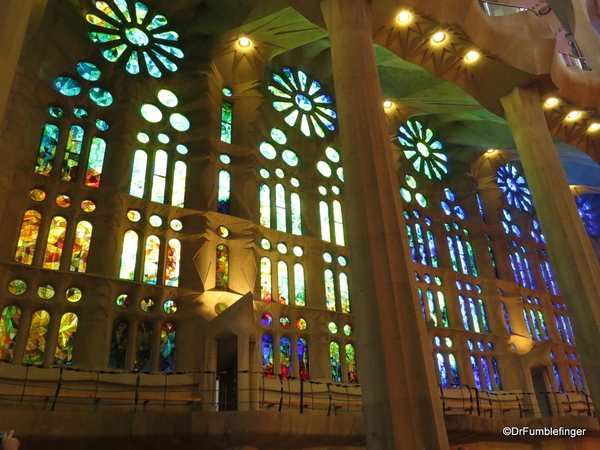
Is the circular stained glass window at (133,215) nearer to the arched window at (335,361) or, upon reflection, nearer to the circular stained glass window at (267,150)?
the circular stained glass window at (267,150)

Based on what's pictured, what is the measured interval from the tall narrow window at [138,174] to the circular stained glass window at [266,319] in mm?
5456

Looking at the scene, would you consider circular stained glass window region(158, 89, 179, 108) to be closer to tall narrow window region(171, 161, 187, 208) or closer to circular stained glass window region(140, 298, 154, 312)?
tall narrow window region(171, 161, 187, 208)

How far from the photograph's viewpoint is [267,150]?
19969mm

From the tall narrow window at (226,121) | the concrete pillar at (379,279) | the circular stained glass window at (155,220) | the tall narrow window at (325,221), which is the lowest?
the concrete pillar at (379,279)

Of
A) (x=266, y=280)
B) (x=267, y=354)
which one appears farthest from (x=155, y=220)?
(x=267, y=354)

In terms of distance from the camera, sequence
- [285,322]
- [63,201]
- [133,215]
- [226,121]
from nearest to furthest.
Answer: [63,201] < [133,215] < [285,322] < [226,121]

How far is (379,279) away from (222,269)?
8.72 meters

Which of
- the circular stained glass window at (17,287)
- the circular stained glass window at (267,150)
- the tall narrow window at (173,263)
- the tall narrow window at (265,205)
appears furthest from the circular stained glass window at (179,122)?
the circular stained glass window at (17,287)

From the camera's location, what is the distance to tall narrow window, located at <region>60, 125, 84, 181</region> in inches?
608

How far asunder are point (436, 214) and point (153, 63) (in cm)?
1405

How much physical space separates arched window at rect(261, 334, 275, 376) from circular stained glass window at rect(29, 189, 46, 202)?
25.5 feet

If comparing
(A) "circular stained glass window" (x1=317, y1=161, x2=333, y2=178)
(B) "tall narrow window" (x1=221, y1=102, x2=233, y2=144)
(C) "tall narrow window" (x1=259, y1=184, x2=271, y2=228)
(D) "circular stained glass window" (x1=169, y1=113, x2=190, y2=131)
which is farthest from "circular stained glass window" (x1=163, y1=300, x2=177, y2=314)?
(A) "circular stained glass window" (x1=317, y1=161, x2=333, y2=178)

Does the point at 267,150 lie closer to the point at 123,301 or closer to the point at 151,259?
the point at 151,259

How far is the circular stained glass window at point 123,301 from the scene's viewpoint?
14.6 metres
